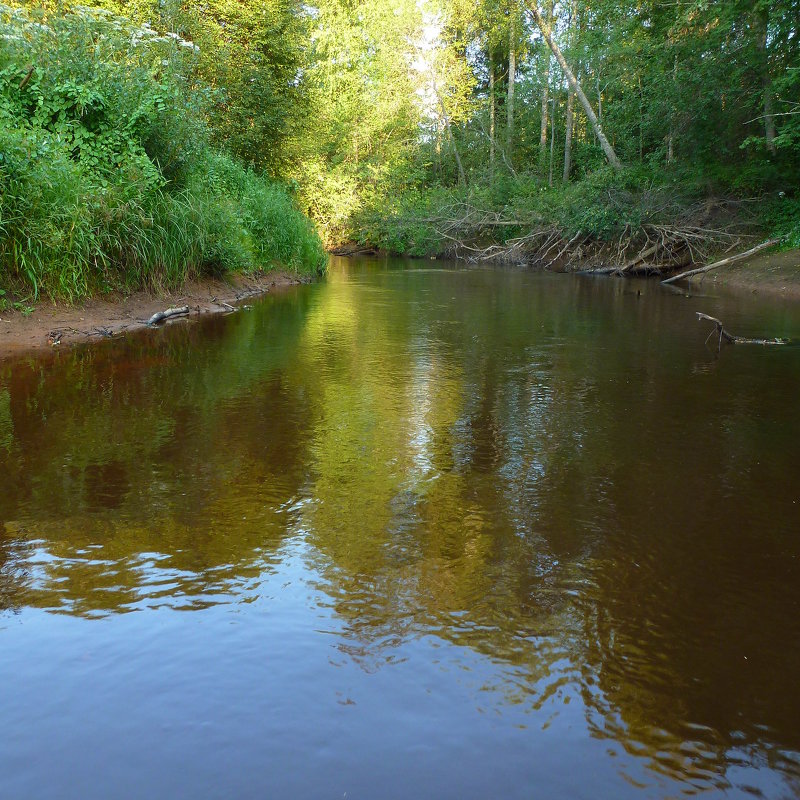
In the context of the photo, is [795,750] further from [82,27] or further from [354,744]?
[82,27]

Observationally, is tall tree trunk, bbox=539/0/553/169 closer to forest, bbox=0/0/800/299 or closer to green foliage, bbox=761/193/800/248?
forest, bbox=0/0/800/299

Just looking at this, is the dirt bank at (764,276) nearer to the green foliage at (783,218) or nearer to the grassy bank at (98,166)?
the green foliage at (783,218)

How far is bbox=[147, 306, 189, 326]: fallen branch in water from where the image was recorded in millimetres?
9516

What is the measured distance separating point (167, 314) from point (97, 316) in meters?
1.00

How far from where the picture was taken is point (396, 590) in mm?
2955

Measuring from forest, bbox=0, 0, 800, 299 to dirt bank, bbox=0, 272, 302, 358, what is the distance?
0.84 ft

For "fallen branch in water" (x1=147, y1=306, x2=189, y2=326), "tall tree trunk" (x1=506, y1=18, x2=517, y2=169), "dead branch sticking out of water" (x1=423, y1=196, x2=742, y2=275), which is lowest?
"fallen branch in water" (x1=147, y1=306, x2=189, y2=326)

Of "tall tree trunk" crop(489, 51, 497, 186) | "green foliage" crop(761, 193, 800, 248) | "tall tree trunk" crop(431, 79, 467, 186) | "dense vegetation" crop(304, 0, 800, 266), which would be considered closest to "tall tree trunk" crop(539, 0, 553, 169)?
"dense vegetation" crop(304, 0, 800, 266)

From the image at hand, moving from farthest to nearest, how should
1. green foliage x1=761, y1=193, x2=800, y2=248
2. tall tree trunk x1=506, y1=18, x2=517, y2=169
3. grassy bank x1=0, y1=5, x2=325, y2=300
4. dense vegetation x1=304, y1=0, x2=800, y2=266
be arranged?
tall tree trunk x1=506, y1=18, x2=517, y2=169 → dense vegetation x1=304, y1=0, x2=800, y2=266 → green foliage x1=761, y1=193, x2=800, y2=248 → grassy bank x1=0, y1=5, x2=325, y2=300

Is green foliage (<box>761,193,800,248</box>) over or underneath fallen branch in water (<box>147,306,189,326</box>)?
over

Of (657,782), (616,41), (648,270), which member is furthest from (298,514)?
(616,41)

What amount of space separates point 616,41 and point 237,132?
12634 millimetres

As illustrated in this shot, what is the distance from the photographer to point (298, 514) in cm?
374

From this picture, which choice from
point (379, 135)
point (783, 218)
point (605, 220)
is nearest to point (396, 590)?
point (783, 218)
